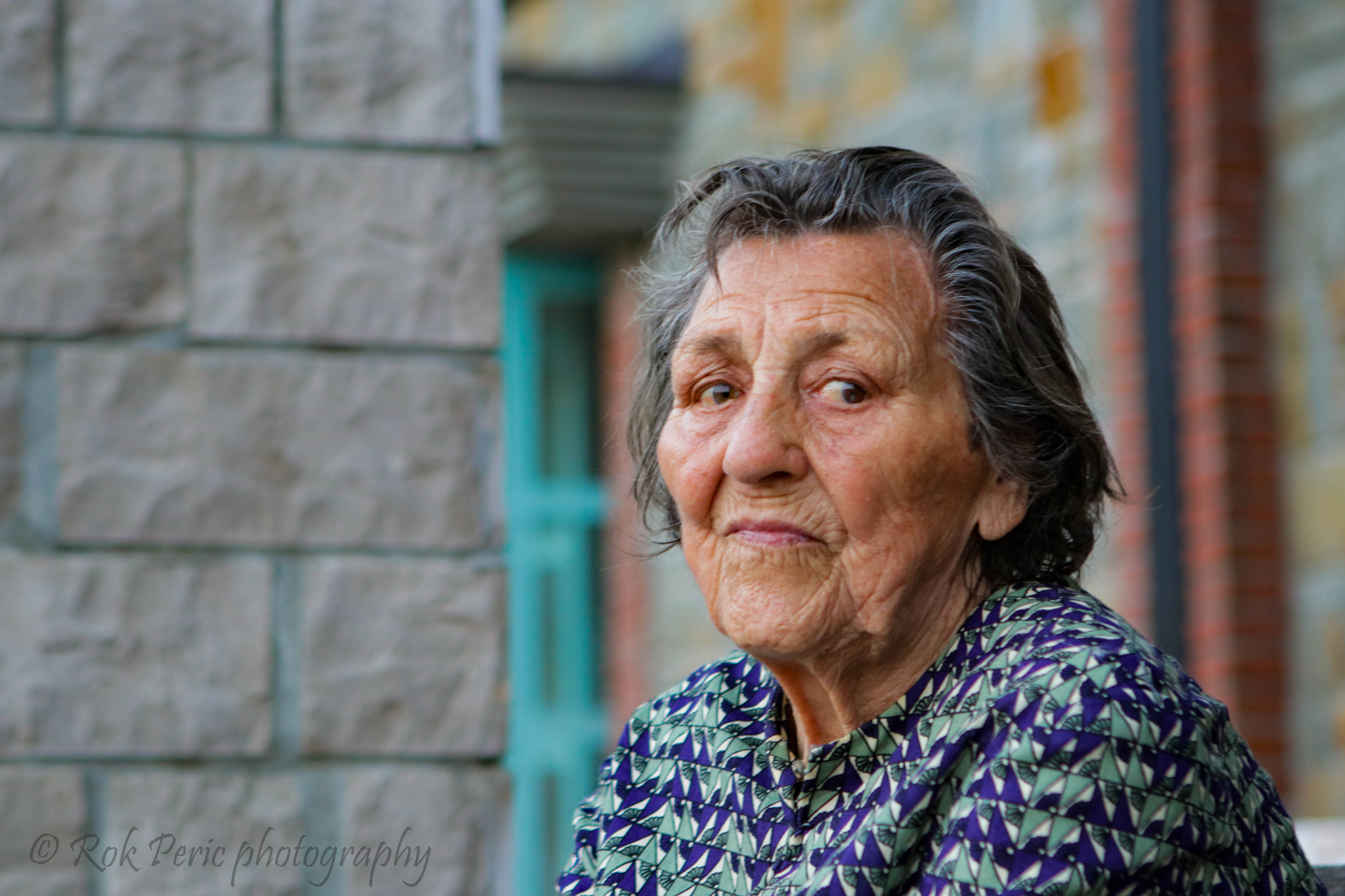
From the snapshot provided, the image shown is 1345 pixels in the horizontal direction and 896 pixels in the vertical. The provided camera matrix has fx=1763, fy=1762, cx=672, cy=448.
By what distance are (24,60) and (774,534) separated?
1.31 meters

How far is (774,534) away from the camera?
6.15ft

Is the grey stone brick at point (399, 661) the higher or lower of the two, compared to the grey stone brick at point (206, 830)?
higher

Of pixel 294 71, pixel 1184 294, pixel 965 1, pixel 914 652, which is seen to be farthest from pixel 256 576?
pixel 965 1

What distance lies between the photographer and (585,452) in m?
7.32

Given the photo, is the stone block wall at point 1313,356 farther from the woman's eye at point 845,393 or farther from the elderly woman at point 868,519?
the woman's eye at point 845,393

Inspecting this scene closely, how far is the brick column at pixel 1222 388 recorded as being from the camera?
4.11 m

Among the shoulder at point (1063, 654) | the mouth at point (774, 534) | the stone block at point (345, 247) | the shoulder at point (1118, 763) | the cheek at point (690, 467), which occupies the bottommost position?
the shoulder at point (1118, 763)

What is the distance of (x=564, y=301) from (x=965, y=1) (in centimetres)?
261

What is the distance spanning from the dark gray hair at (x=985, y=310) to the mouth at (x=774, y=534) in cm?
21

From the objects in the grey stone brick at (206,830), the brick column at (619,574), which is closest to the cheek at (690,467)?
the grey stone brick at (206,830)

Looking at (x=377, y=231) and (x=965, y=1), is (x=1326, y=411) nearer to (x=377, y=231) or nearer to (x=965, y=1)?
(x=965, y=1)

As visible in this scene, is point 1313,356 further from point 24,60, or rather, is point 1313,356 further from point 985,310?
point 24,60

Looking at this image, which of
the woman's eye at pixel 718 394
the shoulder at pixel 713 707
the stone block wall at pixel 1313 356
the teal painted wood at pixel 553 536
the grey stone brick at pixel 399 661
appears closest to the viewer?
the woman's eye at pixel 718 394

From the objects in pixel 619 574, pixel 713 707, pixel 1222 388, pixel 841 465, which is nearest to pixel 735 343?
pixel 841 465
